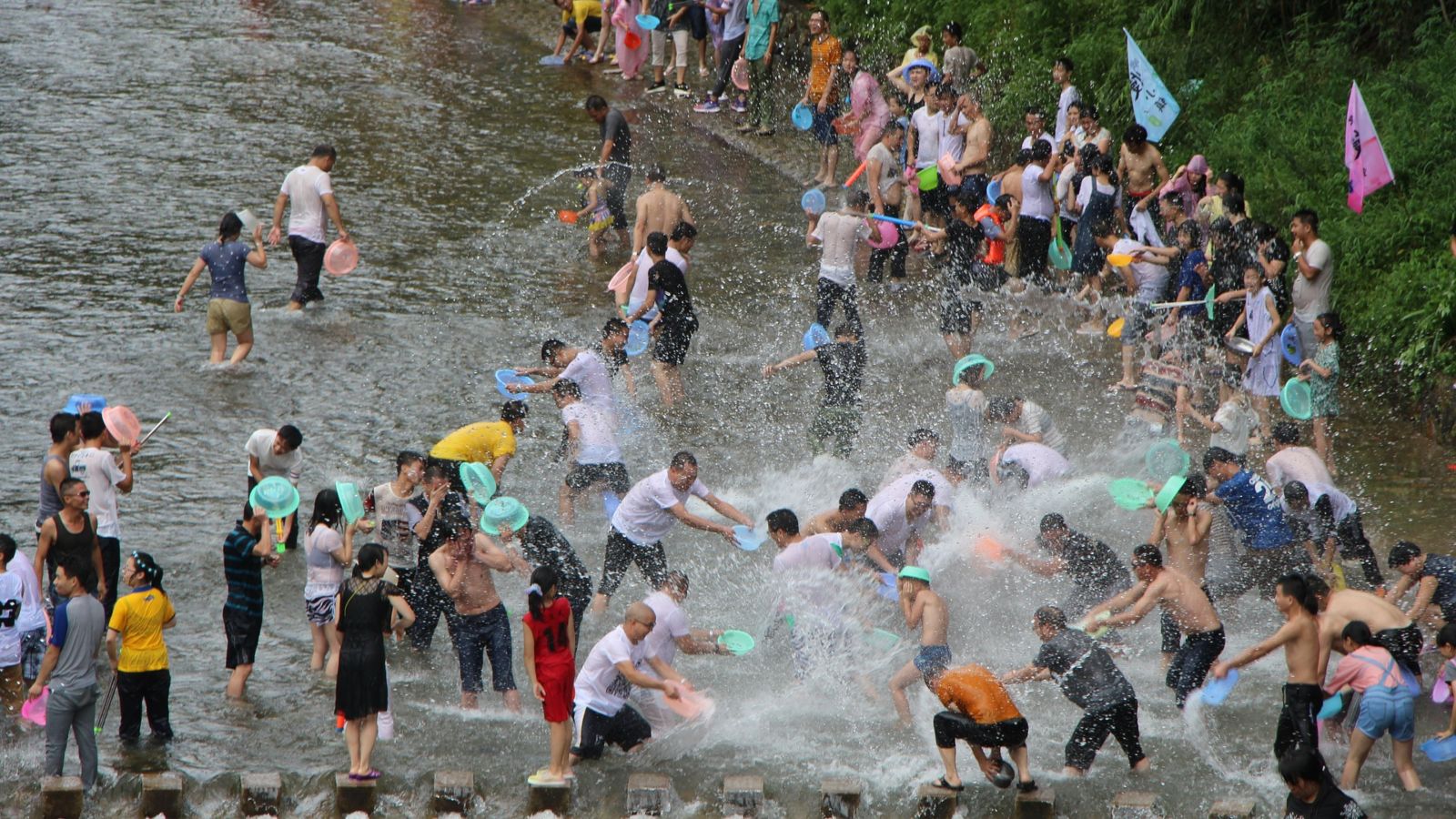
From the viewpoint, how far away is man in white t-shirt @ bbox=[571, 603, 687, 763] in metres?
8.65

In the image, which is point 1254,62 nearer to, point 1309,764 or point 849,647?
point 849,647

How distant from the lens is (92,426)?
394 inches

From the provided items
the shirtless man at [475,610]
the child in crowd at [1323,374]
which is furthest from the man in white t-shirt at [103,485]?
the child in crowd at [1323,374]

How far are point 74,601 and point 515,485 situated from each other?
382 cm

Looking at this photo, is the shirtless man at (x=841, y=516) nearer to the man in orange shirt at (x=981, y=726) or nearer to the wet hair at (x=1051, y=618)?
the wet hair at (x=1051, y=618)

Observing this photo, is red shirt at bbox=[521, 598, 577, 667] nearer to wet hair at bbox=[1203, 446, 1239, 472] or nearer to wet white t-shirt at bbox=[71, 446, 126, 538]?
wet white t-shirt at bbox=[71, 446, 126, 538]

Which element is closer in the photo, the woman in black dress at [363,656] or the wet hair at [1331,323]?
the woman in black dress at [363,656]

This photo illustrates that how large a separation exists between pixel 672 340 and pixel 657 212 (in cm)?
170

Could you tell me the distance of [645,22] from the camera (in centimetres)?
1967

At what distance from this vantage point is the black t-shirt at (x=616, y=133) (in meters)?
16.1

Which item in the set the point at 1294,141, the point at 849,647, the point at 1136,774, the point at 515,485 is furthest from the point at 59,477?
the point at 1294,141

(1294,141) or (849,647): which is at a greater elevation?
(1294,141)

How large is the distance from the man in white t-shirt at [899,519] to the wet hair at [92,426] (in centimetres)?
477

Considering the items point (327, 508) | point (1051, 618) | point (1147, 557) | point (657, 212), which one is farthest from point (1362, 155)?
point (327, 508)
